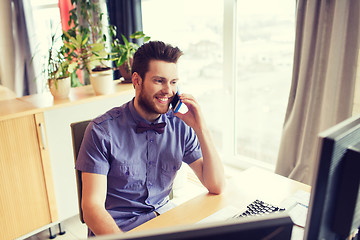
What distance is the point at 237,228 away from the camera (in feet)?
1.69

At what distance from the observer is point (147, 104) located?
4.85 ft

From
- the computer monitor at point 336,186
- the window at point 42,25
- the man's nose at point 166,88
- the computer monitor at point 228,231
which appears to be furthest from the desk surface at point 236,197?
the window at point 42,25

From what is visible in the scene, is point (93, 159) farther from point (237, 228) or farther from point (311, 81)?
point (311, 81)

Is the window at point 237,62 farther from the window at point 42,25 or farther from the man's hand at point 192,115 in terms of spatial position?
the man's hand at point 192,115

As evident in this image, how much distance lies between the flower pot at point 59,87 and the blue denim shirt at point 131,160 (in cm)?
99

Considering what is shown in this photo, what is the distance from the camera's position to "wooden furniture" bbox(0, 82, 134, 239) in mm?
2078

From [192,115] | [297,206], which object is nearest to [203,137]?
[192,115]

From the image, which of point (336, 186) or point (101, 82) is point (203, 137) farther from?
point (101, 82)

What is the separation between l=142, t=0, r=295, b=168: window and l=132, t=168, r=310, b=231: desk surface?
1376mm

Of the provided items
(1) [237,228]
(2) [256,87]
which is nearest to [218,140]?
(2) [256,87]

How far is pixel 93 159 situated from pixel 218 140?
2274 millimetres

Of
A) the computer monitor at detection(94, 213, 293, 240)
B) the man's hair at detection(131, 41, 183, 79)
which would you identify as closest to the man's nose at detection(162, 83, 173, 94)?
the man's hair at detection(131, 41, 183, 79)

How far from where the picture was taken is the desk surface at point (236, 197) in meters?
1.24

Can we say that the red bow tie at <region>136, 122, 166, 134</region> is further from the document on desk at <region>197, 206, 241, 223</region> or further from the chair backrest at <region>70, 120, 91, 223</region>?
the document on desk at <region>197, 206, 241, 223</region>
